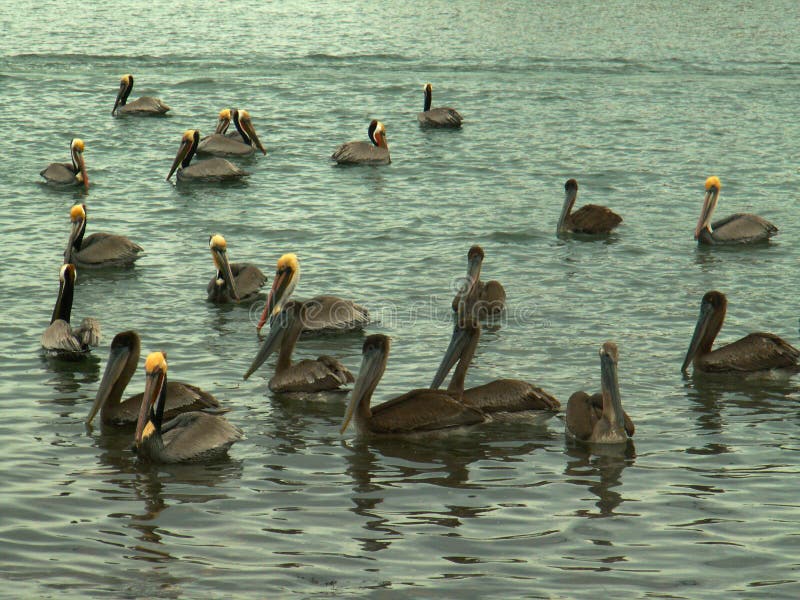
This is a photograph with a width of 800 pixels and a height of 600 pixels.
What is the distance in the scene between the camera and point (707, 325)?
10.2 m

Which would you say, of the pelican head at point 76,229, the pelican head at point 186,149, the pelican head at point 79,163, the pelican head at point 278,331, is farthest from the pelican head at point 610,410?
the pelican head at point 186,149

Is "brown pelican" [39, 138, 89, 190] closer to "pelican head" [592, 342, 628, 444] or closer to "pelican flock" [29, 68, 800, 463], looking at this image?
"pelican flock" [29, 68, 800, 463]

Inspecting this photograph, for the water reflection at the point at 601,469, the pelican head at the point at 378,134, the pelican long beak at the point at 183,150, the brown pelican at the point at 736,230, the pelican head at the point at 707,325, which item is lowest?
the water reflection at the point at 601,469

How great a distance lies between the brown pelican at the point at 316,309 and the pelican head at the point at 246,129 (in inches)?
324

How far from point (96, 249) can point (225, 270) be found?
202 cm

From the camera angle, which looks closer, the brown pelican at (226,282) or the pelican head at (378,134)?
the brown pelican at (226,282)

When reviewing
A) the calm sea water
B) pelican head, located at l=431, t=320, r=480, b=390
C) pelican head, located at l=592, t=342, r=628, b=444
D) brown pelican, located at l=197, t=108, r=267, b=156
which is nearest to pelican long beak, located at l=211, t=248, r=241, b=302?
the calm sea water

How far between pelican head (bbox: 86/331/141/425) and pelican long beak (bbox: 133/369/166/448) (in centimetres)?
51

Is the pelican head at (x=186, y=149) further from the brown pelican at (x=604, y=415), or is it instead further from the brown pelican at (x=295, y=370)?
the brown pelican at (x=604, y=415)

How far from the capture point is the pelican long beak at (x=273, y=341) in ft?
32.6

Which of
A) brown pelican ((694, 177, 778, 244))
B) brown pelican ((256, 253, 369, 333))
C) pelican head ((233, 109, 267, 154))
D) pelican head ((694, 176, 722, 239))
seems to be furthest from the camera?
pelican head ((233, 109, 267, 154))

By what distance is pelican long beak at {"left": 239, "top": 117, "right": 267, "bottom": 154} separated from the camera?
19.2m

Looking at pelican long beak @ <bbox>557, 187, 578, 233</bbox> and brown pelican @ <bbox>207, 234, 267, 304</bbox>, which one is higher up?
pelican long beak @ <bbox>557, 187, 578, 233</bbox>

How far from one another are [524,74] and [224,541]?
20.9 meters
